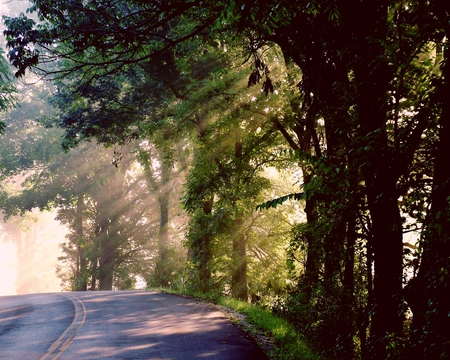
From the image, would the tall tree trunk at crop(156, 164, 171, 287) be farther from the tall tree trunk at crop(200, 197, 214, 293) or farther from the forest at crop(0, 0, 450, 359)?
the tall tree trunk at crop(200, 197, 214, 293)

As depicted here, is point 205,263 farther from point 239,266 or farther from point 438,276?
point 438,276

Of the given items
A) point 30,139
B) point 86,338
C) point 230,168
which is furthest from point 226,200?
point 30,139

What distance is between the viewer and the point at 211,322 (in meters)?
11.4

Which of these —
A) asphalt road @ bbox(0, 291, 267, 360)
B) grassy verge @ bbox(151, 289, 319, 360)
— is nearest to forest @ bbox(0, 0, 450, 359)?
grassy verge @ bbox(151, 289, 319, 360)

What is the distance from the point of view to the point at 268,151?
678 inches

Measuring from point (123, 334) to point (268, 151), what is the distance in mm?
9601

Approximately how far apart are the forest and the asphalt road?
202 centimetres

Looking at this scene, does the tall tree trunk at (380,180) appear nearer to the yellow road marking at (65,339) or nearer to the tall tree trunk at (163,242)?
the yellow road marking at (65,339)

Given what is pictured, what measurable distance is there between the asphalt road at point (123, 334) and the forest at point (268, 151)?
2.02m

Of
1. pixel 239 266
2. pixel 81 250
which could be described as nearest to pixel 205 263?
pixel 239 266

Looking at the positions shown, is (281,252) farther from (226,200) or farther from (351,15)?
(351,15)

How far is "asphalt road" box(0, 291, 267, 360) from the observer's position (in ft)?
26.3

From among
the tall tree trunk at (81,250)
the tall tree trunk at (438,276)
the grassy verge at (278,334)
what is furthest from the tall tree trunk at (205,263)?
the tall tree trunk at (81,250)

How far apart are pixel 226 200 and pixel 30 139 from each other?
30236mm
